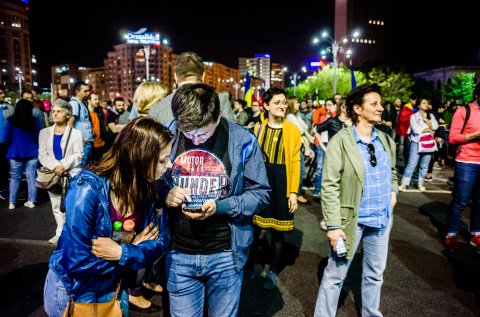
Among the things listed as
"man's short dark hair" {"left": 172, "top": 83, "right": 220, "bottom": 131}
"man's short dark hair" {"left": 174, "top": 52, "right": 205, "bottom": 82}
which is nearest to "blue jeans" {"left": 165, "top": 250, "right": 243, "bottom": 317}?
"man's short dark hair" {"left": 172, "top": 83, "right": 220, "bottom": 131}

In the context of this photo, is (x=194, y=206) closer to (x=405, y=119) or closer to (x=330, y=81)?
(x=405, y=119)

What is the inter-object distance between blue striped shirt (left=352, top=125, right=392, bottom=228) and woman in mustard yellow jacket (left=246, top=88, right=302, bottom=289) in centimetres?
111

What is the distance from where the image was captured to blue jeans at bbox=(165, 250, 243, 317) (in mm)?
2125

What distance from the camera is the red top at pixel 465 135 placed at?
15.3 feet

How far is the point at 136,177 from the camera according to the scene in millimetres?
1858

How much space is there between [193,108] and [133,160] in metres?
0.43

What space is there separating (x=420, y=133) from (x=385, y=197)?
6.05 m

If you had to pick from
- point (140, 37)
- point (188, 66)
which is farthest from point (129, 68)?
point (188, 66)

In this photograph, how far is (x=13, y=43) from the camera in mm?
134250

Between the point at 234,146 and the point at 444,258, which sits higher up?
the point at 234,146

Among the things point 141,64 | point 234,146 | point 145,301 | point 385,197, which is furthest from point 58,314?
point 141,64

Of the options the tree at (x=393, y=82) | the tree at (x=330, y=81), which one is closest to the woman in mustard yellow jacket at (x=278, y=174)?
the tree at (x=330, y=81)

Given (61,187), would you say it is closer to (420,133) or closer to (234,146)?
(234,146)

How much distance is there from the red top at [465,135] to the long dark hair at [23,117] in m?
7.65
